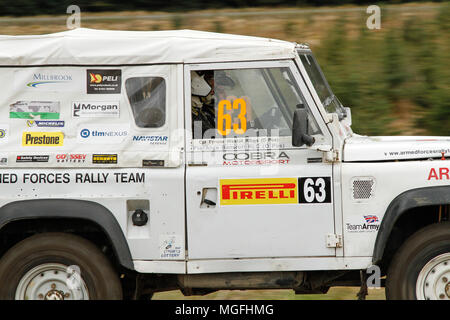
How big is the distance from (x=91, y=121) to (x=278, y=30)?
7.78 m

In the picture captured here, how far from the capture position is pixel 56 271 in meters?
5.61

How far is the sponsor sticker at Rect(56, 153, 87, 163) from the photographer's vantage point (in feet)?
18.1

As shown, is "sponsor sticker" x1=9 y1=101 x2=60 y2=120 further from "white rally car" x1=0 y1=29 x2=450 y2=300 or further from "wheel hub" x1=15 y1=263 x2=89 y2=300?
"wheel hub" x1=15 y1=263 x2=89 y2=300

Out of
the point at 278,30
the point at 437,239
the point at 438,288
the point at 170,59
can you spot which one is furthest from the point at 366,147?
the point at 278,30

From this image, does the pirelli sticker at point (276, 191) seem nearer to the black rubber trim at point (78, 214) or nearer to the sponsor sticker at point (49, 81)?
the black rubber trim at point (78, 214)

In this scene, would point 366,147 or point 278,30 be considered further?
point 278,30

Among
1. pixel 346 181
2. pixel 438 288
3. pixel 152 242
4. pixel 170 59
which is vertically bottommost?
pixel 438 288

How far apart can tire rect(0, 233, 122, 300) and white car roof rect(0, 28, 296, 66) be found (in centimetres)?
140

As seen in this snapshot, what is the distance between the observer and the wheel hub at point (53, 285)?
18.4 feet

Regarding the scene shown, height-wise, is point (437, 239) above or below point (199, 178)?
below

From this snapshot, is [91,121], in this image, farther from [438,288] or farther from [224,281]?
[438,288]

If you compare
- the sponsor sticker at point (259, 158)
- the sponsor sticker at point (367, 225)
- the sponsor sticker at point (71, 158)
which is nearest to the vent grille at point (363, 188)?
the sponsor sticker at point (367, 225)

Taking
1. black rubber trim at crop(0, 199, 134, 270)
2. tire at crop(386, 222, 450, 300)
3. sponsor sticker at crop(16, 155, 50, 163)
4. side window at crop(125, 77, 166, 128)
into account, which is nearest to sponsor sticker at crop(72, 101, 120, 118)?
side window at crop(125, 77, 166, 128)

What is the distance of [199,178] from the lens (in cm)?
543
